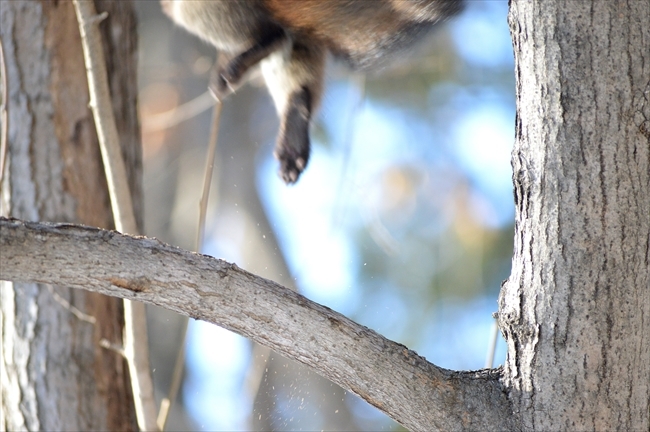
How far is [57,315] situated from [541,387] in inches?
47.8

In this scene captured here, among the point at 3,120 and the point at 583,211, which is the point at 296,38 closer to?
the point at 3,120

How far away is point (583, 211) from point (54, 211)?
4.25 feet

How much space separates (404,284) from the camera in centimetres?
425

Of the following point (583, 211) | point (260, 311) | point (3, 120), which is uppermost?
point (3, 120)

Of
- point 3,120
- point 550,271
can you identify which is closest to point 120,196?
point 3,120

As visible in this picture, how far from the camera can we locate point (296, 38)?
66.6 inches

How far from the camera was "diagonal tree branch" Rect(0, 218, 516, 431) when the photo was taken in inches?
33.7

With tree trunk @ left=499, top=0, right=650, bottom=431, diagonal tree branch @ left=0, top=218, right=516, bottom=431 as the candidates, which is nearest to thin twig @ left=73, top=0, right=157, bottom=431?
diagonal tree branch @ left=0, top=218, right=516, bottom=431

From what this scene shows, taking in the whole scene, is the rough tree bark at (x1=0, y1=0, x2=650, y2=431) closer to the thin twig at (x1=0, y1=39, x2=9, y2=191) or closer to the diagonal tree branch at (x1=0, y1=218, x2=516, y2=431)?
the diagonal tree branch at (x1=0, y1=218, x2=516, y2=431)

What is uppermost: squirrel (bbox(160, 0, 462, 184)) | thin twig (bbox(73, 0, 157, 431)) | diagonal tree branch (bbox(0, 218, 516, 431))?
squirrel (bbox(160, 0, 462, 184))

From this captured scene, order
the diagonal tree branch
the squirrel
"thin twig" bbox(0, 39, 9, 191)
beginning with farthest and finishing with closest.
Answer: "thin twig" bbox(0, 39, 9, 191) < the squirrel < the diagonal tree branch

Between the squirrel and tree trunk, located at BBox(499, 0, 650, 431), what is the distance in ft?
1.74

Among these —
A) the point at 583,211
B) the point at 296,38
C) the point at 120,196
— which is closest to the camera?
the point at 583,211

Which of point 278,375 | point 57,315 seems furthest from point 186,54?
point 57,315
